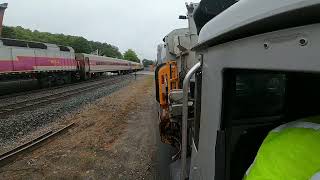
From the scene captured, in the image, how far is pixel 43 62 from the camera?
28.8 m

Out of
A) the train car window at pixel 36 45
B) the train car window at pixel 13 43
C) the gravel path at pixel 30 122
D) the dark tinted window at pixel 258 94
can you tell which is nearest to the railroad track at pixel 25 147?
the gravel path at pixel 30 122

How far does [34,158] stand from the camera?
7566 millimetres

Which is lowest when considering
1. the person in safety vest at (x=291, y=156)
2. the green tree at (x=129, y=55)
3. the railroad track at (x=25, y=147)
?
the railroad track at (x=25, y=147)

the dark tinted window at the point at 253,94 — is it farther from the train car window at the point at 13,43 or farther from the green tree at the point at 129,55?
the green tree at the point at 129,55

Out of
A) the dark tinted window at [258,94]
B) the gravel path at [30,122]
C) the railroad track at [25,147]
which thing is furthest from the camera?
the gravel path at [30,122]

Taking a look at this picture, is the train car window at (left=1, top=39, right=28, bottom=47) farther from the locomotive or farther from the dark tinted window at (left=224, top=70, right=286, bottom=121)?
the dark tinted window at (left=224, top=70, right=286, bottom=121)

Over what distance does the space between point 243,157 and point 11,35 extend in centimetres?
8785

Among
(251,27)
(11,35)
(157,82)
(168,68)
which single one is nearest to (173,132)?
(157,82)

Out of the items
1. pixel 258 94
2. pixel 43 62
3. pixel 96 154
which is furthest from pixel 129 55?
pixel 258 94

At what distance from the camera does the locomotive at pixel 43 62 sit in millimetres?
23656

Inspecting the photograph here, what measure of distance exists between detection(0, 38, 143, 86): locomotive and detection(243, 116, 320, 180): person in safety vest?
23.7m

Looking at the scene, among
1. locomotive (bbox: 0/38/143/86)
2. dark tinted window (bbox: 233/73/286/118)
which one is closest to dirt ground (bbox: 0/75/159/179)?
dark tinted window (bbox: 233/73/286/118)

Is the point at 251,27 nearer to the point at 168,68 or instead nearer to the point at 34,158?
the point at 168,68

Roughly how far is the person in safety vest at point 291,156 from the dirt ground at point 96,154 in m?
5.05
